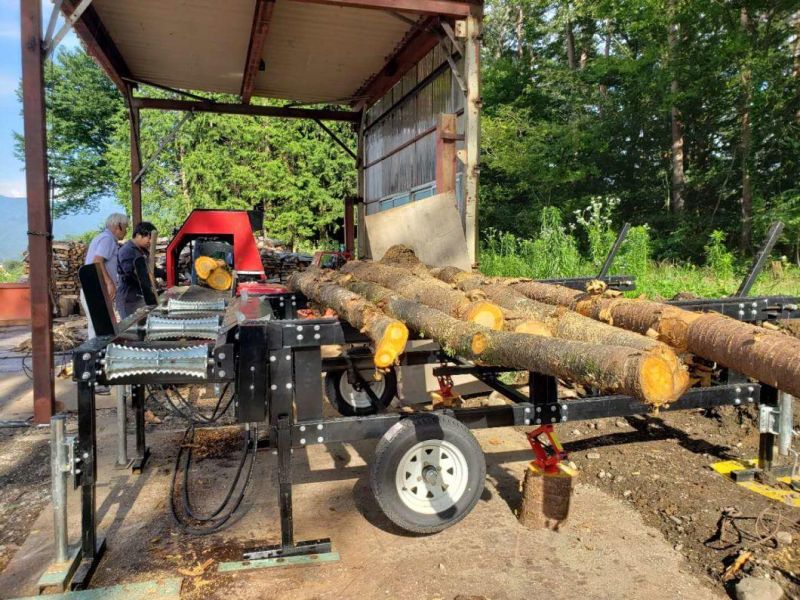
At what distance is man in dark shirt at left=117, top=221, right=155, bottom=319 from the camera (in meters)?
6.38

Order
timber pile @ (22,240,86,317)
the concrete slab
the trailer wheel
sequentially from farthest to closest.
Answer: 1. timber pile @ (22,240,86,317)
2. the trailer wheel
3. the concrete slab

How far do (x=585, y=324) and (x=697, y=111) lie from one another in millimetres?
20913

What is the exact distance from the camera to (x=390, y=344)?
3.07 meters

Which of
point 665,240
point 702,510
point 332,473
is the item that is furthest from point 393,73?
point 665,240

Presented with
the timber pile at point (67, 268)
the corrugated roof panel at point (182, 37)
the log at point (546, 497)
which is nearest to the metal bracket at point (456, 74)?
the corrugated roof panel at point (182, 37)

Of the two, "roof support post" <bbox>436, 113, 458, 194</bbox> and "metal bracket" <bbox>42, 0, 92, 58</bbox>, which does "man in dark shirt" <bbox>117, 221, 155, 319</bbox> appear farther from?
"roof support post" <bbox>436, 113, 458, 194</bbox>

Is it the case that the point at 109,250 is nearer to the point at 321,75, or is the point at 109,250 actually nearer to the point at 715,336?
the point at 715,336

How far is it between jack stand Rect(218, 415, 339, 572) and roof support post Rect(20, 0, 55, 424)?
3962 mm

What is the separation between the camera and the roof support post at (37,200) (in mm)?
6055

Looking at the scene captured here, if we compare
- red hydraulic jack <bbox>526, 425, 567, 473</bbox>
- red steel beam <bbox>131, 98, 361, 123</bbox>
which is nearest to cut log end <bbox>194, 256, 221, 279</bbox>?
red hydraulic jack <bbox>526, 425, 567, 473</bbox>

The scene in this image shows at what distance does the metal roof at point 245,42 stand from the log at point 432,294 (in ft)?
14.0

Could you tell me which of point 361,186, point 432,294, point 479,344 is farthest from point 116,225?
point 361,186

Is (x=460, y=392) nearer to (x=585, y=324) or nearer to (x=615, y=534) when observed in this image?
(x=615, y=534)

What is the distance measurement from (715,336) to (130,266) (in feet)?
19.1
